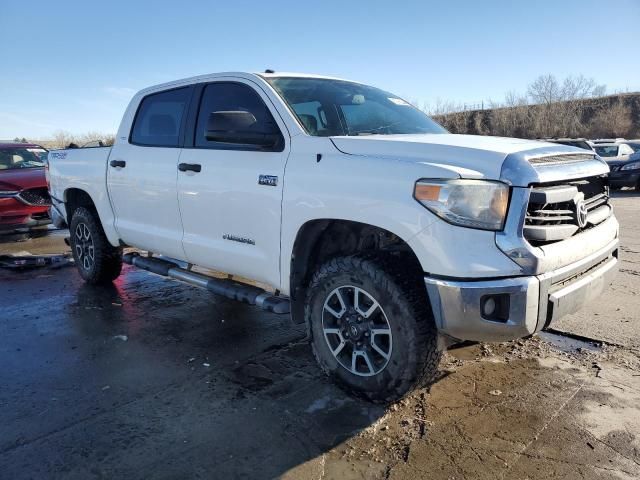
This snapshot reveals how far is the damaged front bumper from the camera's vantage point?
102 inches

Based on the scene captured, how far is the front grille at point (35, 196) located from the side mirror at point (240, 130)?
726 cm

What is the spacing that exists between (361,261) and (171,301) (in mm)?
3086

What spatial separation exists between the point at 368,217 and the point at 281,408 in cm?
127

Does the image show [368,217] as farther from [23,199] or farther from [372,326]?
[23,199]

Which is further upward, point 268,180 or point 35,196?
point 268,180

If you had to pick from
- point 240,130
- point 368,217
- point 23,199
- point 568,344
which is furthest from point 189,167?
point 23,199

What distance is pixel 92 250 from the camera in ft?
19.3

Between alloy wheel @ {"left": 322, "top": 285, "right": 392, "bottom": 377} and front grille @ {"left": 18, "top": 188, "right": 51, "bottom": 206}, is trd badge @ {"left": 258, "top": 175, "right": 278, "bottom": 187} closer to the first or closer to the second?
alloy wheel @ {"left": 322, "top": 285, "right": 392, "bottom": 377}

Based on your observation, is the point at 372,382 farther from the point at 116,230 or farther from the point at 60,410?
the point at 116,230

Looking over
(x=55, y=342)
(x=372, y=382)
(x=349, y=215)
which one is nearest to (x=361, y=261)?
(x=349, y=215)

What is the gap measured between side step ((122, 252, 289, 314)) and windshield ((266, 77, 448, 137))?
1220 millimetres

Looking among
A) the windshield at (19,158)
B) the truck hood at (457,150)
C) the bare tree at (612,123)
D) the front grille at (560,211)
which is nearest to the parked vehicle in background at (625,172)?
the front grille at (560,211)

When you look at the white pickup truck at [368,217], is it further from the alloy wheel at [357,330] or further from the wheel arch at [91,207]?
the wheel arch at [91,207]

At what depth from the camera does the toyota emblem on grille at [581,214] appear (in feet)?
9.68
